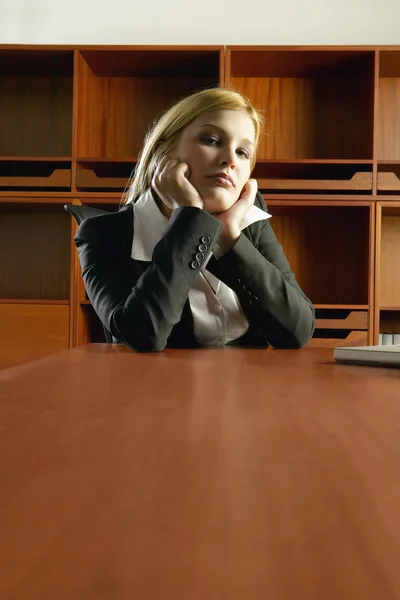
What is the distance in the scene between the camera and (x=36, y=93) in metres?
2.99

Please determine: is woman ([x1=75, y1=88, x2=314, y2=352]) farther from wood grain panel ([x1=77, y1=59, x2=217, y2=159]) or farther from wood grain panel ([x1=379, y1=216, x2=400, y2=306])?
wood grain panel ([x1=379, y1=216, x2=400, y2=306])

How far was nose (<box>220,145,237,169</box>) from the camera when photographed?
1341mm

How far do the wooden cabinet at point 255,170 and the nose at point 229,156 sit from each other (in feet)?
4.13

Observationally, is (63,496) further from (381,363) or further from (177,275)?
(177,275)

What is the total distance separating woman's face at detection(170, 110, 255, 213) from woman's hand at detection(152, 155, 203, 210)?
0.03 meters

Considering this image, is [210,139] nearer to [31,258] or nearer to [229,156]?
[229,156]

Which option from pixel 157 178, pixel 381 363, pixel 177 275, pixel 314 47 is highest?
pixel 314 47

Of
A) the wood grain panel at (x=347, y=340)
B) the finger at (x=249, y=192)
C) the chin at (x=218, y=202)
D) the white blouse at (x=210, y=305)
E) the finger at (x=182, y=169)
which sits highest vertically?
the finger at (x=182, y=169)

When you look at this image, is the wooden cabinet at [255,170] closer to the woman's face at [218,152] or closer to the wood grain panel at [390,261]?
the wood grain panel at [390,261]

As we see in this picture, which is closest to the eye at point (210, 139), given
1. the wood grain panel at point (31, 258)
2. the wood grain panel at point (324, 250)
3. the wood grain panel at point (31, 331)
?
the wood grain panel at point (31, 331)

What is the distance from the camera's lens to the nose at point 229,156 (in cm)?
134

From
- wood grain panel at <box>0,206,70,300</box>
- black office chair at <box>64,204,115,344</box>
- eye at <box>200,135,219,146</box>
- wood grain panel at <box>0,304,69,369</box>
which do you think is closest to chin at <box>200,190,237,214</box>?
eye at <box>200,135,219,146</box>
